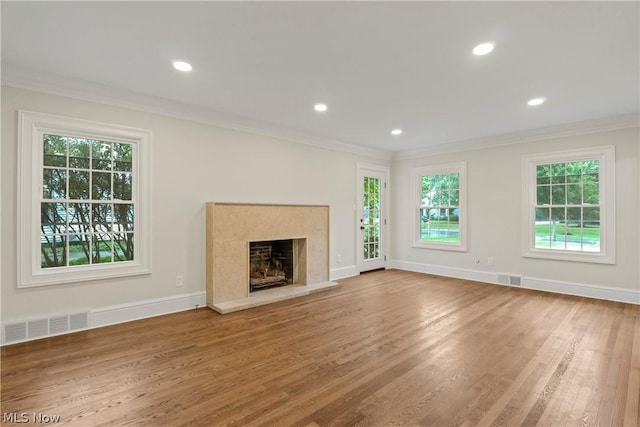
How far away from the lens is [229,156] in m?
4.38

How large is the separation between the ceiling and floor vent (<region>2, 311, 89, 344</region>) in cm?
238

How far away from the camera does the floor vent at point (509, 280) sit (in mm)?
5174

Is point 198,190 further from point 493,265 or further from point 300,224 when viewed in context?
point 493,265

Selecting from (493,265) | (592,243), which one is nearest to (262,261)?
(493,265)

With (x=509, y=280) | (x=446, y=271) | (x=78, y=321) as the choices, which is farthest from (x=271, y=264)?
(x=509, y=280)

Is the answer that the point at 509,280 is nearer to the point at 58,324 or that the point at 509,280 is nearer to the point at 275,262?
the point at 275,262

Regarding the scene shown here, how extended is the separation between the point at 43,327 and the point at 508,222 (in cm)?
650

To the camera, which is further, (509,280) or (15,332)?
(509,280)

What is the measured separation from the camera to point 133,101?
3553mm

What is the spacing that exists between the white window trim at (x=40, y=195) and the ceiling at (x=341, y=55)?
16.2 inches

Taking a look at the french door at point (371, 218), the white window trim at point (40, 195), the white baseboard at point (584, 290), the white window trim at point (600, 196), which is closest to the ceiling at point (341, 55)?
the white window trim at point (40, 195)

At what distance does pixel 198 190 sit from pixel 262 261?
1605 millimetres

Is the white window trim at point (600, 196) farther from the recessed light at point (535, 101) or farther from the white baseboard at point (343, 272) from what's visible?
the white baseboard at point (343, 272)

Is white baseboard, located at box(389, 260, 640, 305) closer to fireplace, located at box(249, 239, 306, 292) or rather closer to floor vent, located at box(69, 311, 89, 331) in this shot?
fireplace, located at box(249, 239, 306, 292)
